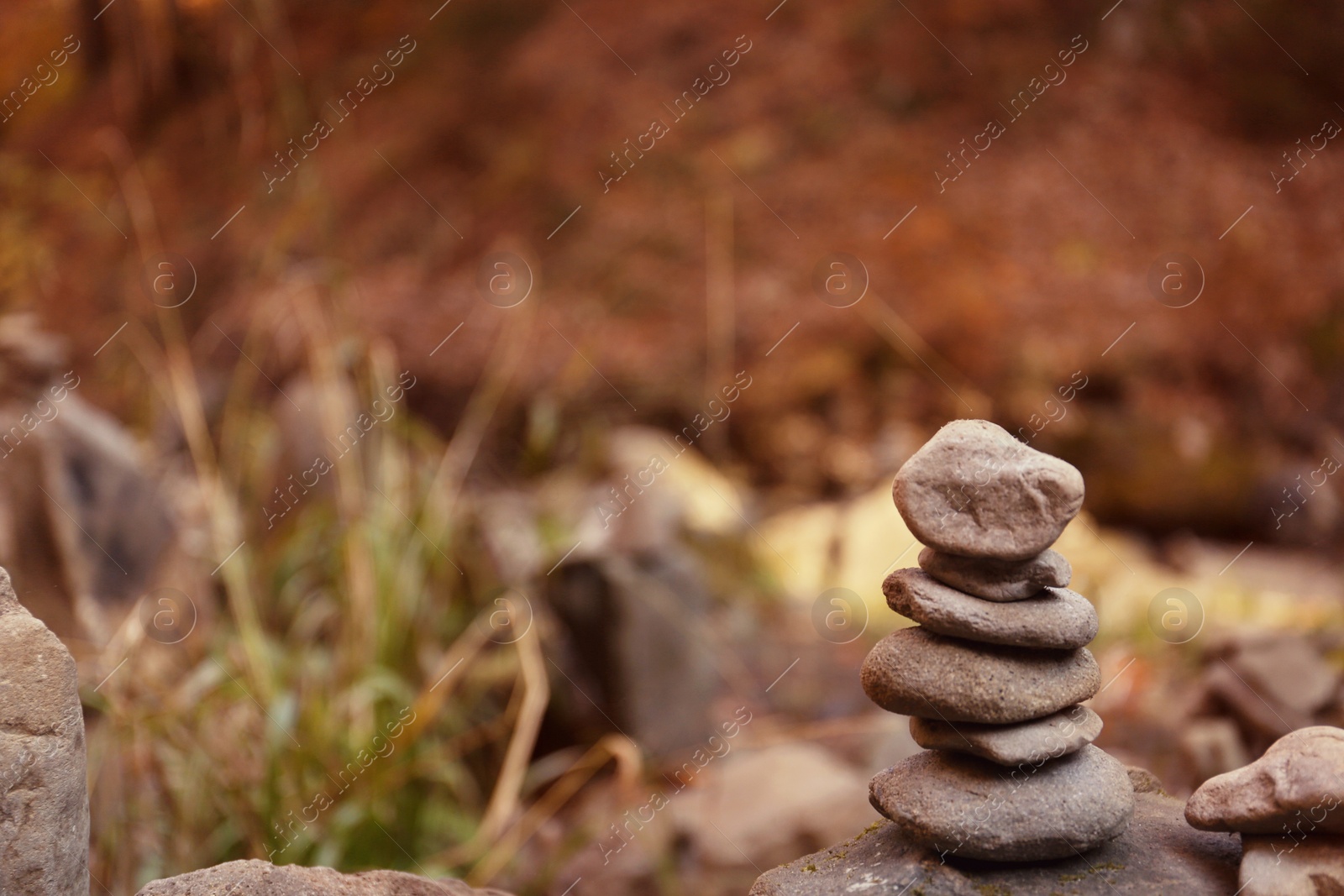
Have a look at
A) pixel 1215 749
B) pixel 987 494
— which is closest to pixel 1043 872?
pixel 987 494

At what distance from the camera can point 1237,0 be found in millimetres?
7922

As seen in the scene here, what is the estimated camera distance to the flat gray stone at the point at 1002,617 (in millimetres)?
1536

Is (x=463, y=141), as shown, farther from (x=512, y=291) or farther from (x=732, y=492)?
(x=732, y=492)

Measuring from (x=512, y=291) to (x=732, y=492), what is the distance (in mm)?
2944

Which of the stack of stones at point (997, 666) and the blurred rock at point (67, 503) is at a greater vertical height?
the blurred rock at point (67, 503)

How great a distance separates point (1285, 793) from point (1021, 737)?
342mm

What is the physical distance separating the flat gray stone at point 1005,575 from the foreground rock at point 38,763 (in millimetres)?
1268

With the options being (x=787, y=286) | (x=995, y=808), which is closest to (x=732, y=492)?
(x=787, y=286)

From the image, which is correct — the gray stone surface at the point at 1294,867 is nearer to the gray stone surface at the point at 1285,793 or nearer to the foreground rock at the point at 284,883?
the gray stone surface at the point at 1285,793

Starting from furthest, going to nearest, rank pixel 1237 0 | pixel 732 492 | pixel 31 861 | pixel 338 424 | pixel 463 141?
pixel 463 141, pixel 1237 0, pixel 732 492, pixel 338 424, pixel 31 861

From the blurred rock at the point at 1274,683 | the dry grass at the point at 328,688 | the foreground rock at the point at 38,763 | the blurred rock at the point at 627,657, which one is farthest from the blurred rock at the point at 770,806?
the foreground rock at the point at 38,763

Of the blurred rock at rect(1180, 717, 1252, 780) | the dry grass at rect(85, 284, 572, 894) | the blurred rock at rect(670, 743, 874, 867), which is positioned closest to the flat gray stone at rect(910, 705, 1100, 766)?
the blurred rock at rect(1180, 717, 1252, 780)

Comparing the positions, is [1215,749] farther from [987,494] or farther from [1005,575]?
[987,494]

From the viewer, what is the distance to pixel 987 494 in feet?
5.03
